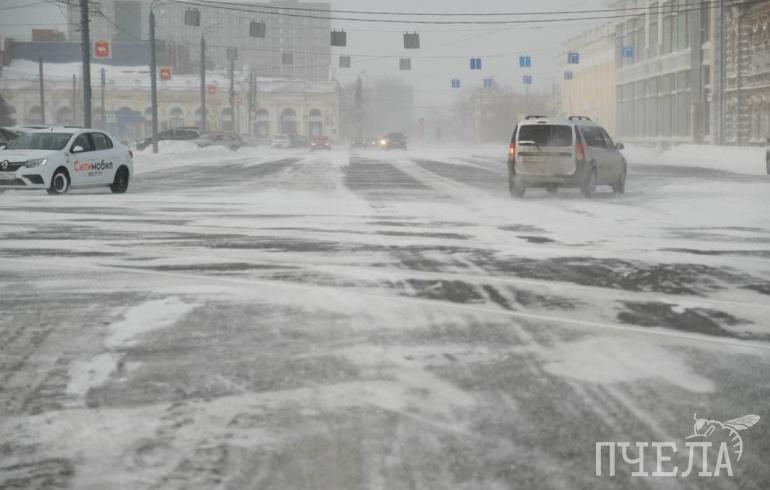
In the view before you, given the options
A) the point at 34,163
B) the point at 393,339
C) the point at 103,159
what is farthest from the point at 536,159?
the point at 393,339

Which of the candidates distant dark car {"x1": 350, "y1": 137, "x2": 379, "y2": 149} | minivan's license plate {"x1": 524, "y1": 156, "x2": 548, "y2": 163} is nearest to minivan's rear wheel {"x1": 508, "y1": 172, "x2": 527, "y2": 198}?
minivan's license plate {"x1": 524, "y1": 156, "x2": 548, "y2": 163}

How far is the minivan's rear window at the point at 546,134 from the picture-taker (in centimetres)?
2244

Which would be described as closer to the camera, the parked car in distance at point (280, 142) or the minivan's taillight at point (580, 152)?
the minivan's taillight at point (580, 152)

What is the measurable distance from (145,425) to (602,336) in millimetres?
3314

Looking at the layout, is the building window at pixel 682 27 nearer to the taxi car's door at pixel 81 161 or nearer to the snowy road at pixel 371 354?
the taxi car's door at pixel 81 161

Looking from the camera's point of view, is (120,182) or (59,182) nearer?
(59,182)

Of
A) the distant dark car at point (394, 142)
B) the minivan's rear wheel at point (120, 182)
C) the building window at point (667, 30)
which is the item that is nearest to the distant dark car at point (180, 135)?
the distant dark car at point (394, 142)

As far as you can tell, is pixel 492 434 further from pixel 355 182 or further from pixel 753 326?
pixel 355 182

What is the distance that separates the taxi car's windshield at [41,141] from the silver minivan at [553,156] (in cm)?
1069

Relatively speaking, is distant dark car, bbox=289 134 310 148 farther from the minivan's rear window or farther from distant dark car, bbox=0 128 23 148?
the minivan's rear window

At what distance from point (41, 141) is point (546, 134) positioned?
39.0 ft

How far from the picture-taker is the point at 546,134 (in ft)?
74.2

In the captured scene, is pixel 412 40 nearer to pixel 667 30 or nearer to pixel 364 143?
pixel 667 30

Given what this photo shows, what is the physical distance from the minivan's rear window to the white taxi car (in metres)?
9.84
